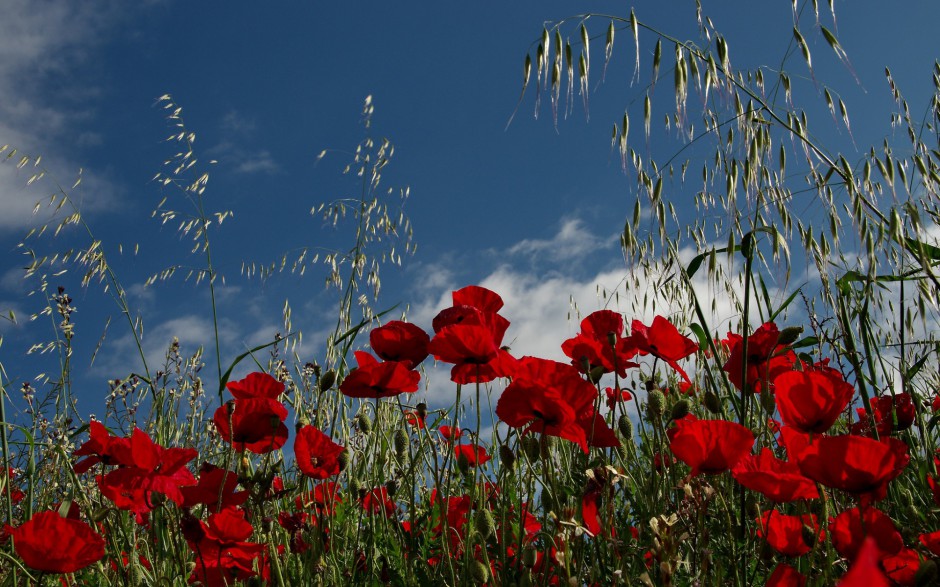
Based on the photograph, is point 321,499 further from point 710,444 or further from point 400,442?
point 710,444

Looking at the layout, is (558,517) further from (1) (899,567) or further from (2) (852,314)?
(2) (852,314)

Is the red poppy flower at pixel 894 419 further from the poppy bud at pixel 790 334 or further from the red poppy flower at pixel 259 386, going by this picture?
the red poppy flower at pixel 259 386

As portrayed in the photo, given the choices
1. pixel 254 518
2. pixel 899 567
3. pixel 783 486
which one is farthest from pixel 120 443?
pixel 899 567

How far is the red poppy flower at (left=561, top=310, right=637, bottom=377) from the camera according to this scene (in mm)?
1524

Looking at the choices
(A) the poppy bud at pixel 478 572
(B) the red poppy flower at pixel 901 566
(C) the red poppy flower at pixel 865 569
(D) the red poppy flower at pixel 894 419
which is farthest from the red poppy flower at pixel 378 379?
(C) the red poppy flower at pixel 865 569

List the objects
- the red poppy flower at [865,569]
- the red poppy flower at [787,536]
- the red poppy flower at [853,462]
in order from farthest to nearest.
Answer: the red poppy flower at [787,536] → the red poppy flower at [853,462] → the red poppy flower at [865,569]

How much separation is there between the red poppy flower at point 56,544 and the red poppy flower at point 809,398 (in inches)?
47.9

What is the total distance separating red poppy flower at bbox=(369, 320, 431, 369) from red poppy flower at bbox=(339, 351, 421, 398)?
1.2 inches

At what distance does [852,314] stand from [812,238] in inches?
9.6

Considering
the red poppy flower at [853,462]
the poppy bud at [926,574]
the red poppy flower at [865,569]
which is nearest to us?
the red poppy flower at [865,569]

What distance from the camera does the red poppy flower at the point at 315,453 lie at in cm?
147

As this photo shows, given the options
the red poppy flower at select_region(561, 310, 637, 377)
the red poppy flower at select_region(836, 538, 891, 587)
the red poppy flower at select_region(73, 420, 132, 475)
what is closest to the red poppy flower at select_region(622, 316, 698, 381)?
the red poppy flower at select_region(561, 310, 637, 377)

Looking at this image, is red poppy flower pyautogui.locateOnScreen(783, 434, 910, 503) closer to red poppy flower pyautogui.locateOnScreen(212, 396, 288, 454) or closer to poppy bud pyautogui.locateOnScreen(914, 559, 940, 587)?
poppy bud pyautogui.locateOnScreen(914, 559, 940, 587)

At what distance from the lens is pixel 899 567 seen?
118 centimetres
